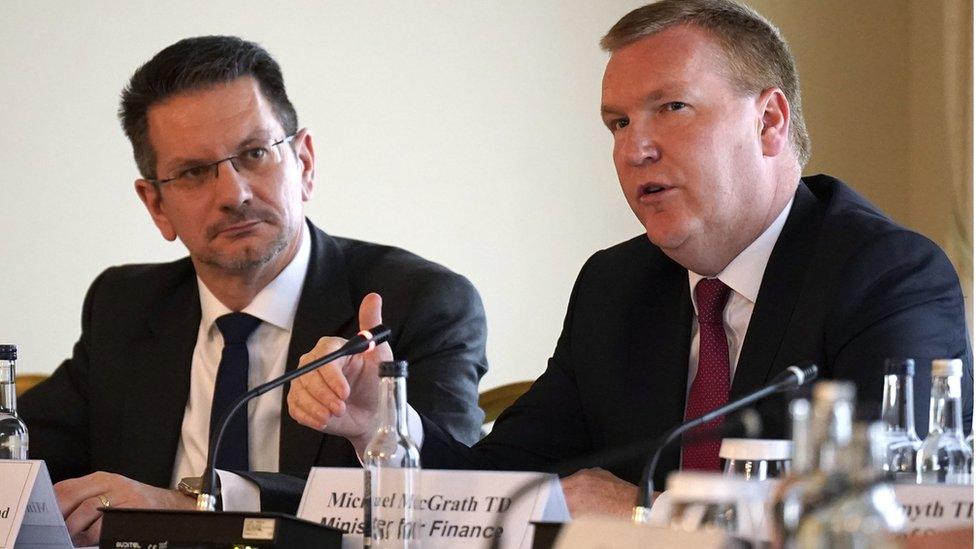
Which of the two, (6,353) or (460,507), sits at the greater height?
(6,353)

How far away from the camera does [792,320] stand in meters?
2.07

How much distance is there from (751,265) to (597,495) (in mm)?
559

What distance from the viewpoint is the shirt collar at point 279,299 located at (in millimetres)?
2836

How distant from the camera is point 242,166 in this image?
9.16 ft

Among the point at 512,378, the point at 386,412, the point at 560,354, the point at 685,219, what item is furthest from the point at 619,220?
the point at 386,412

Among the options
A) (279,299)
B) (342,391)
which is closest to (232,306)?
(279,299)

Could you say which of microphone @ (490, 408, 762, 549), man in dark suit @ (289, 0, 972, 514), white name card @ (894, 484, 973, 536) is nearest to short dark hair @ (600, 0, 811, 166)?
man in dark suit @ (289, 0, 972, 514)

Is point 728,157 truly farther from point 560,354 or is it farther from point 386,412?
point 386,412

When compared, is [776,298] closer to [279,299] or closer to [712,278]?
[712,278]

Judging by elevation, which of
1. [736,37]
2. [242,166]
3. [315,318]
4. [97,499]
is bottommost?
[97,499]

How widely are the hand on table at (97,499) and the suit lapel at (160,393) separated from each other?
586 millimetres

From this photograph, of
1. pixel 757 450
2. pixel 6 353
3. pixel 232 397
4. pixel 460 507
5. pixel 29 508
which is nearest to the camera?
pixel 757 450

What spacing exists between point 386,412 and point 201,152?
1.35 m

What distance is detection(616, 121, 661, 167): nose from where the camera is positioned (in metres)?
2.18
